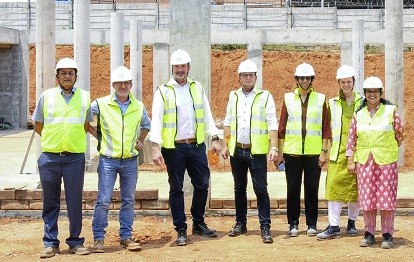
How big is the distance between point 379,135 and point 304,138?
2.58ft

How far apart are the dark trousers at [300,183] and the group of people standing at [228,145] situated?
0.01m

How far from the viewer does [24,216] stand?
9203 mm

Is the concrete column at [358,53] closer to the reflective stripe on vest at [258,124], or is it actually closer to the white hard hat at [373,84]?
the reflective stripe on vest at [258,124]

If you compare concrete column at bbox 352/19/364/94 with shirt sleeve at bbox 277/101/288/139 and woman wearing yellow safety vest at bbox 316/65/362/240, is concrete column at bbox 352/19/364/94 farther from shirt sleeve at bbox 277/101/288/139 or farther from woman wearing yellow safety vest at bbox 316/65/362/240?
shirt sleeve at bbox 277/101/288/139

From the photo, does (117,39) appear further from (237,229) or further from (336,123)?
(336,123)

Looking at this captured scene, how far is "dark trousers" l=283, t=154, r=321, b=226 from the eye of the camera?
26.2ft

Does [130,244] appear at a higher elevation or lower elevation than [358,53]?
lower

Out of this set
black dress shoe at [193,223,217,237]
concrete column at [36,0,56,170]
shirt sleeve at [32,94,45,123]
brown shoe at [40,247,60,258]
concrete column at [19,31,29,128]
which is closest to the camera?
brown shoe at [40,247,60,258]

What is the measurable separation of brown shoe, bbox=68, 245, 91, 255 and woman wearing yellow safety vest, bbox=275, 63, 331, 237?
2.13m

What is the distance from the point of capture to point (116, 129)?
24.5ft

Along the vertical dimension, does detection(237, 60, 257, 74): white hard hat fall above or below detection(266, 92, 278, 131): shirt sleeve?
above

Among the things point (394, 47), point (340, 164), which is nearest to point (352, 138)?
point (340, 164)

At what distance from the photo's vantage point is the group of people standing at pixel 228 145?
7.35 meters

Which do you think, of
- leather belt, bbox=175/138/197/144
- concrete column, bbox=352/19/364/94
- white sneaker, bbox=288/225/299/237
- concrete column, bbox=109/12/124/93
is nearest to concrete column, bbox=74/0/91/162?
concrete column, bbox=109/12/124/93
